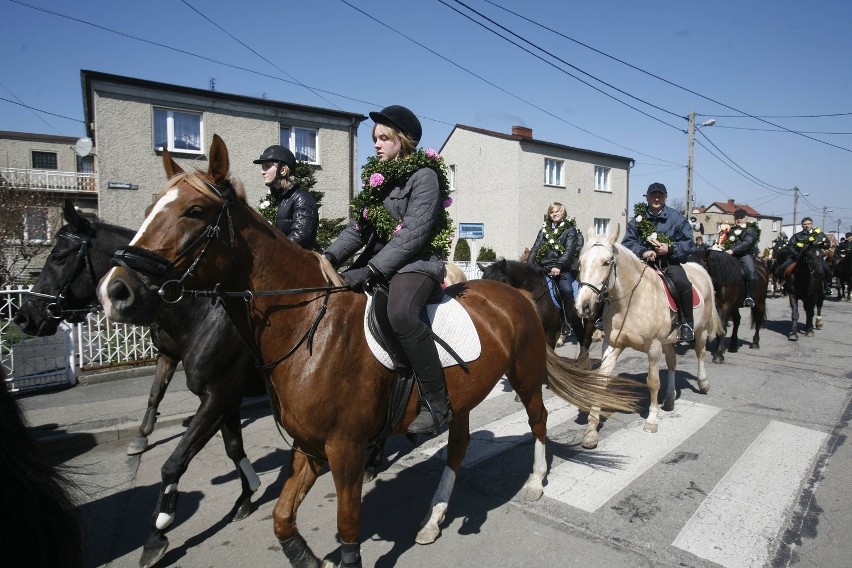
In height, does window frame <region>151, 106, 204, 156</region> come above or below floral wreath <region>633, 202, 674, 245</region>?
above

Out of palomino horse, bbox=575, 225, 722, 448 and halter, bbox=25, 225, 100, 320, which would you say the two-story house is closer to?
palomino horse, bbox=575, 225, 722, 448

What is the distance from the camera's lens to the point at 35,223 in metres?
17.1

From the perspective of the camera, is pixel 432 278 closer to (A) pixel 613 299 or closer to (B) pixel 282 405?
(B) pixel 282 405

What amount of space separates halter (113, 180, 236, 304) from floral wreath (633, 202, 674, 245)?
561cm

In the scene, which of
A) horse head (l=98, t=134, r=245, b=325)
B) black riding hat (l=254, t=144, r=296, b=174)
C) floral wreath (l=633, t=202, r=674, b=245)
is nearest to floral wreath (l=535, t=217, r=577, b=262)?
floral wreath (l=633, t=202, r=674, b=245)

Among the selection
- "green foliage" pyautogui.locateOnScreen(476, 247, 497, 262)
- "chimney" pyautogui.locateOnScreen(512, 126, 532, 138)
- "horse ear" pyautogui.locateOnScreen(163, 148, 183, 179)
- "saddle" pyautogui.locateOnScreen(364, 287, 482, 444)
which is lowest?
"green foliage" pyautogui.locateOnScreen(476, 247, 497, 262)

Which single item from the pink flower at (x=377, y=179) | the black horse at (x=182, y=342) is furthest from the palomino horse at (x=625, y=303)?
the black horse at (x=182, y=342)

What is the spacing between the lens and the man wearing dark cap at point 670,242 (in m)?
6.50

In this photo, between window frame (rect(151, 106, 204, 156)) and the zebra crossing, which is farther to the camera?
window frame (rect(151, 106, 204, 156))

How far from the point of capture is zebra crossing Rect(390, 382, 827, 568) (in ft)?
11.5

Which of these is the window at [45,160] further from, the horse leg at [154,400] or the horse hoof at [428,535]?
the horse hoof at [428,535]

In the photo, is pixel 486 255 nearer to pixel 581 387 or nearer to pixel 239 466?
pixel 581 387

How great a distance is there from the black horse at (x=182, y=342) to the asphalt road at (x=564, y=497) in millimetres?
384

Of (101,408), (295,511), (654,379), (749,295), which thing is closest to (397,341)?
(295,511)
